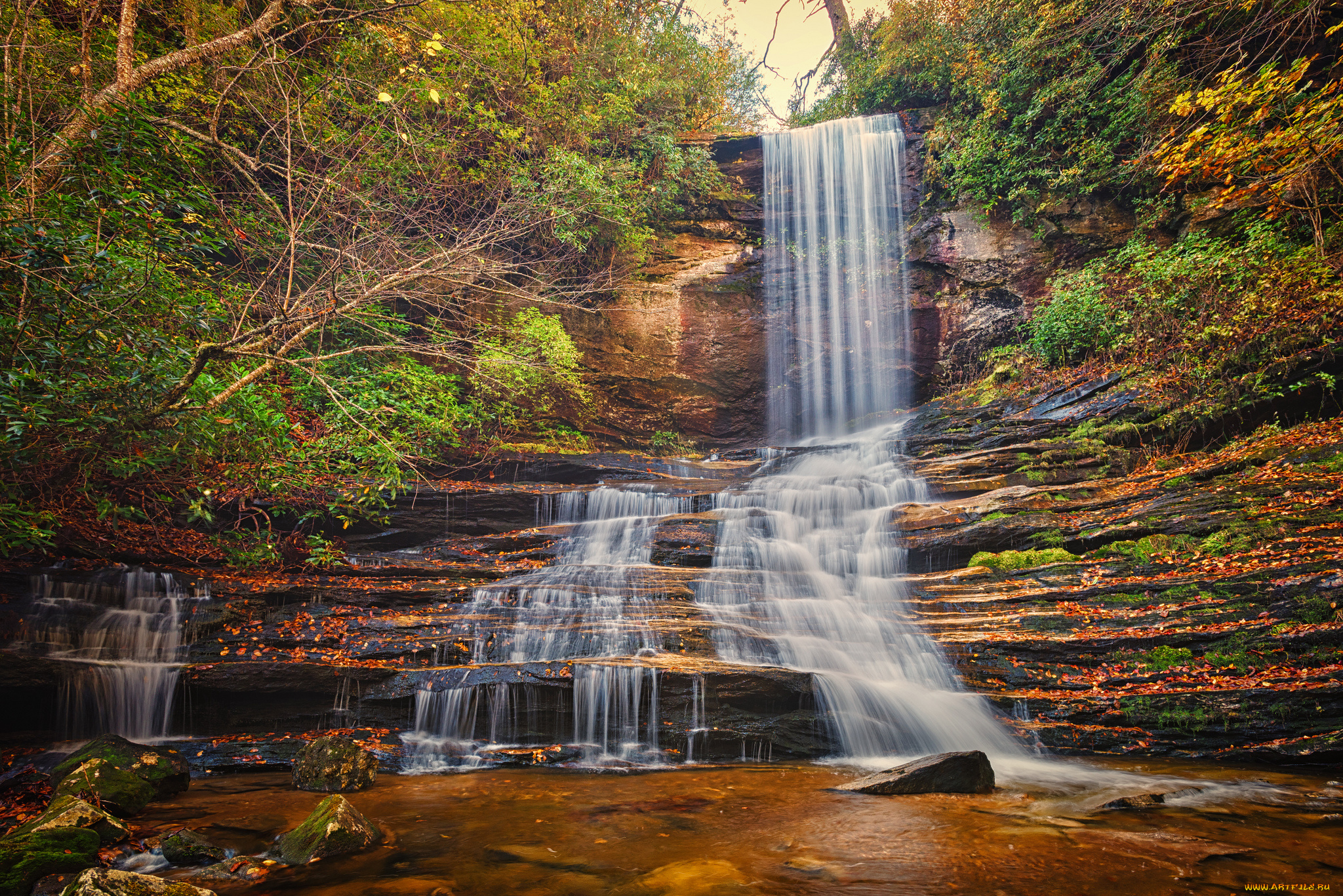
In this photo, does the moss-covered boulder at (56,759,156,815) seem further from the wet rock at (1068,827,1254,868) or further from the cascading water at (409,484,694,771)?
the wet rock at (1068,827,1254,868)

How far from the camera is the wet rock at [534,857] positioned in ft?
11.0

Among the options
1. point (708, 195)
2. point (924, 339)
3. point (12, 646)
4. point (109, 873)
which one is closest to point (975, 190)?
point (924, 339)

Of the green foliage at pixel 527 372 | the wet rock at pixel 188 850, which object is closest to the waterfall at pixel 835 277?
the green foliage at pixel 527 372

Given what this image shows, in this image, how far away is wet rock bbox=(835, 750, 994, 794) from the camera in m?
4.48

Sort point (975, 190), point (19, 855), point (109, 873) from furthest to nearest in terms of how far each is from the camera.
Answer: point (975, 190)
point (19, 855)
point (109, 873)

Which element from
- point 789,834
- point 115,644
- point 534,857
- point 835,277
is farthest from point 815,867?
point 835,277

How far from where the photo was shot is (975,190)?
1517 centimetres

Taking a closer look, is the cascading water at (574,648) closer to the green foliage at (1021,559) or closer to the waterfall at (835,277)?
the green foliage at (1021,559)

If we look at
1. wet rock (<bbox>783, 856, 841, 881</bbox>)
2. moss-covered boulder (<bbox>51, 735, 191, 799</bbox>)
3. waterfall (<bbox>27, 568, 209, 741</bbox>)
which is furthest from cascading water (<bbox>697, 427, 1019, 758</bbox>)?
waterfall (<bbox>27, 568, 209, 741</bbox>)

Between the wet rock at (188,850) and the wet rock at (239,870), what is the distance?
0.28 ft

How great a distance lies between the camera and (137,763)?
439cm

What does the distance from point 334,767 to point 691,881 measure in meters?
3.43

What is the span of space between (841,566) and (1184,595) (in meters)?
4.17

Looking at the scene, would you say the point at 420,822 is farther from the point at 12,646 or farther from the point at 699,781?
the point at 12,646
